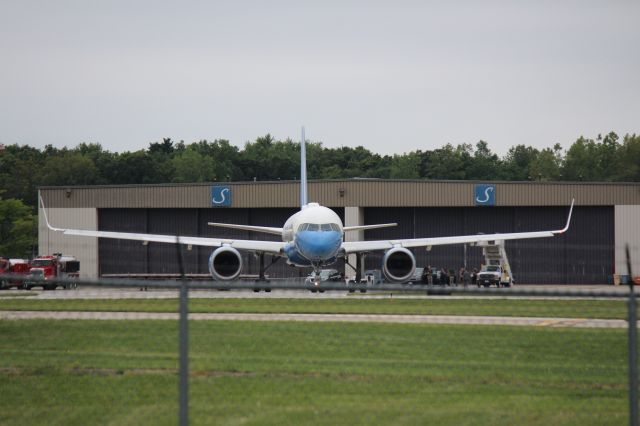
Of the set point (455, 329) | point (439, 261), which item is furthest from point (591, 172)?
point (455, 329)

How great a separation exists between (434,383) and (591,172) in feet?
498

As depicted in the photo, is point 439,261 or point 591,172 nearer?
point 439,261

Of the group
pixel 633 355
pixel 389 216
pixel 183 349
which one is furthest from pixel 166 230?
pixel 633 355

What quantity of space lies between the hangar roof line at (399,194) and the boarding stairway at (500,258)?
6843 mm

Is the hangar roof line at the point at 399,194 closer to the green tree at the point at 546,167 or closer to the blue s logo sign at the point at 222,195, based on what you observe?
the blue s logo sign at the point at 222,195

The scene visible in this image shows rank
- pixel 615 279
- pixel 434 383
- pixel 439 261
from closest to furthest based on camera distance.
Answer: pixel 434 383 → pixel 615 279 → pixel 439 261

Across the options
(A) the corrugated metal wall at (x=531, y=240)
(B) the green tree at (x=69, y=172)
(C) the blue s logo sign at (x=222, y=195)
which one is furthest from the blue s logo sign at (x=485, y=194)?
(B) the green tree at (x=69, y=172)

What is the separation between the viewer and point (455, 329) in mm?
13289

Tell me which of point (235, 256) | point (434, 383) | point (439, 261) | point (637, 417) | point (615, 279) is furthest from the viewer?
point (439, 261)

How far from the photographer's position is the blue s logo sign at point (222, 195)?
74175 mm

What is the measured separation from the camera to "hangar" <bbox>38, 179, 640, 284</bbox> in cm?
7069

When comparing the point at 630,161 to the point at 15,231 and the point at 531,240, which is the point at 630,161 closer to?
the point at 531,240

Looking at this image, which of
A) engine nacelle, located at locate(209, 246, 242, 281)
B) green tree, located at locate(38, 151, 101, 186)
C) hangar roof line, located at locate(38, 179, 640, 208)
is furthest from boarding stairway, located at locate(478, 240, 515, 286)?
green tree, located at locate(38, 151, 101, 186)

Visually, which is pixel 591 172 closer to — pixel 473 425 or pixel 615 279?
pixel 615 279
